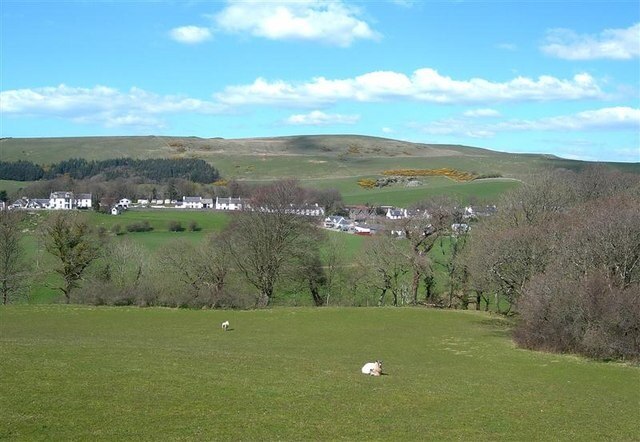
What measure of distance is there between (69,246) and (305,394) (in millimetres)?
48758

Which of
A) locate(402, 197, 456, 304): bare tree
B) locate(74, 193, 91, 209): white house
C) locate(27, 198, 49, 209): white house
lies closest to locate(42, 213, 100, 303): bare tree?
locate(402, 197, 456, 304): bare tree

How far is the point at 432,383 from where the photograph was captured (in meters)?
24.5

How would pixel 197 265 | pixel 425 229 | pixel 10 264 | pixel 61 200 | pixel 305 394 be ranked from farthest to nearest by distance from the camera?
pixel 61 200
pixel 425 229
pixel 10 264
pixel 197 265
pixel 305 394

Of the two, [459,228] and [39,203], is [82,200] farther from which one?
[459,228]

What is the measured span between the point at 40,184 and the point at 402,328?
171m

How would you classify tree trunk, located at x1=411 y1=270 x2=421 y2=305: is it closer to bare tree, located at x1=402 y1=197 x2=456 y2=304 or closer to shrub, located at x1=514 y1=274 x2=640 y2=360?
bare tree, located at x1=402 y1=197 x2=456 y2=304

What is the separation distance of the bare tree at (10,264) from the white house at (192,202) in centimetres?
11586

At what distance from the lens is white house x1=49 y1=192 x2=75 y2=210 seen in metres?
165

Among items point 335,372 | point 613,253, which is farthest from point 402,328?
point 335,372

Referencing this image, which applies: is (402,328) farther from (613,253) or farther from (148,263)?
(148,263)

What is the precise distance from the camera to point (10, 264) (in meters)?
61.8

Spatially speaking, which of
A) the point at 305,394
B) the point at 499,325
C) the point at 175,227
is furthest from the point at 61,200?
the point at 305,394

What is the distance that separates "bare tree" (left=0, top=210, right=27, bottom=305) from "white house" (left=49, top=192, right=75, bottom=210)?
105m

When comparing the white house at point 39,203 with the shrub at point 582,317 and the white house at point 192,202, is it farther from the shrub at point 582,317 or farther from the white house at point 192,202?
the shrub at point 582,317
